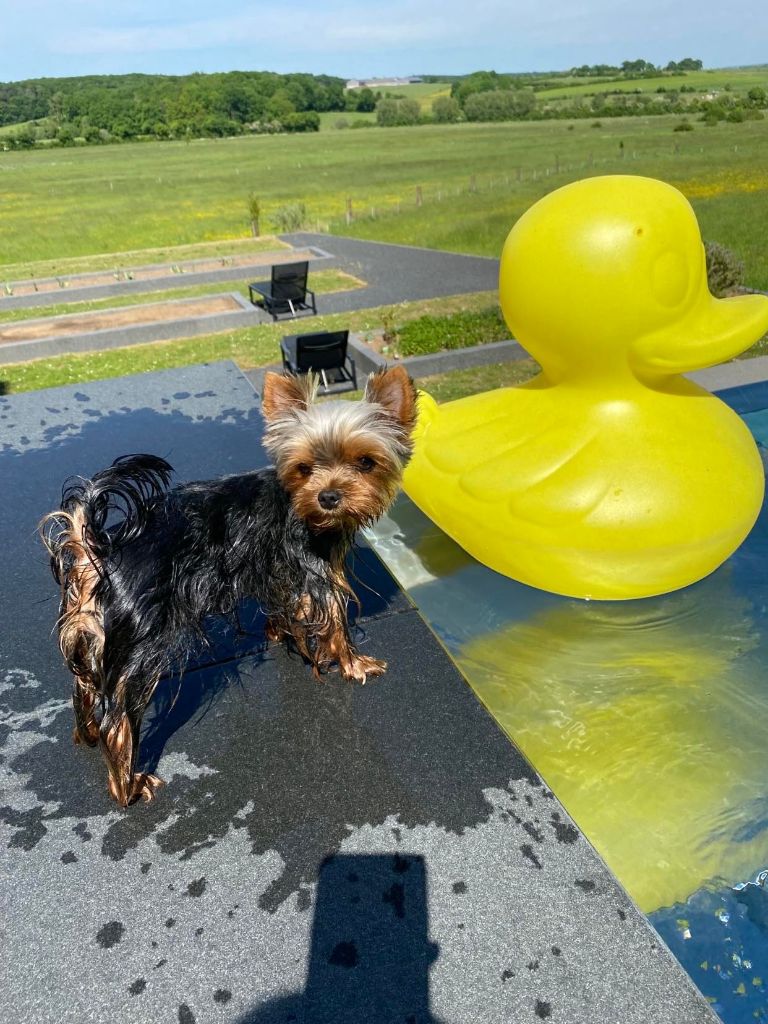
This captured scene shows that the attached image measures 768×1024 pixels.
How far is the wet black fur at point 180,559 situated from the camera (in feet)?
12.3

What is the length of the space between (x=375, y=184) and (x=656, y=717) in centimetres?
5483

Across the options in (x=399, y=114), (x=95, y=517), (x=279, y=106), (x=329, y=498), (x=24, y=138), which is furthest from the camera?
(x=279, y=106)

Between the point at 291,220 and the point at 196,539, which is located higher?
the point at 291,220

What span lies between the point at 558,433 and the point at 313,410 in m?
2.36

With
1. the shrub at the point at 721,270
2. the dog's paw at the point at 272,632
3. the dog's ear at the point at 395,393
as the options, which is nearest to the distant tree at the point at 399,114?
the shrub at the point at 721,270

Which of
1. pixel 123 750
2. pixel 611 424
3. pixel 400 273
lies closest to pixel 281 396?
pixel 123 750

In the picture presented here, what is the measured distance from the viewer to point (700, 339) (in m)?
4.86

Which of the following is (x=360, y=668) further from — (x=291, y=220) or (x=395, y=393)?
(x=291, y=220)

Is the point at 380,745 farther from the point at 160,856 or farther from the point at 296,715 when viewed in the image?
the point at 160,856

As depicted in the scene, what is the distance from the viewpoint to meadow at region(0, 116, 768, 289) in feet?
98.5

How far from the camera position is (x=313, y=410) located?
3.93 metres

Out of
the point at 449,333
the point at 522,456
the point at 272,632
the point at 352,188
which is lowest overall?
the point at 272,632

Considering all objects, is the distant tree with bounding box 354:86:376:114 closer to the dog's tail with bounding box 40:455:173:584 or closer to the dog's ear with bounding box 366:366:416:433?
the dog's ear with bounding box 366:366:416:433

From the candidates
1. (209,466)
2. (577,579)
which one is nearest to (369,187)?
(209,466)
